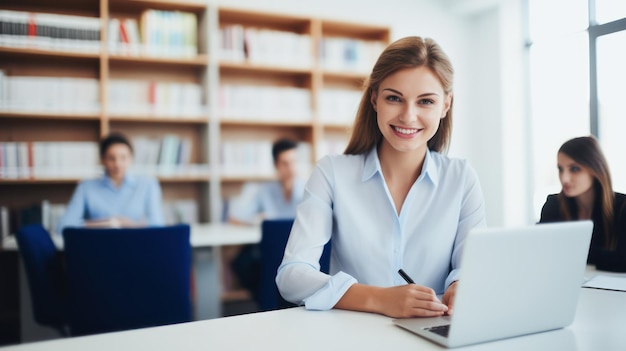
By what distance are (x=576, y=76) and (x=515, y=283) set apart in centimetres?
360

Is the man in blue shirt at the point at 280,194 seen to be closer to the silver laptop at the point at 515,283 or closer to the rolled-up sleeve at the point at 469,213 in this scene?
the rolled-up sleeve at the point at 469,213

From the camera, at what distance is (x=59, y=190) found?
3.78 meters

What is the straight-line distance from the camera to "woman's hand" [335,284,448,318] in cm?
101

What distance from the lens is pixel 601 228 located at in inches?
59.3

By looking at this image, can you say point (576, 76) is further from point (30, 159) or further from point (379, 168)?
point (30, 159)

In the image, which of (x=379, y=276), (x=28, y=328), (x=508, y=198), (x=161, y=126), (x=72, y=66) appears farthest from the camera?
(x=508, y=198)

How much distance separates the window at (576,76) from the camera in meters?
3.62

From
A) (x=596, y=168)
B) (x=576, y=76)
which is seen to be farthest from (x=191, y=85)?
(x=596, y=168)

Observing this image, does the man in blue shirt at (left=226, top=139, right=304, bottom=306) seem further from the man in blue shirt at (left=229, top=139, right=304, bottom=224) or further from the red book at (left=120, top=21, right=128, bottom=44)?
→ the red book at (left=120, top=21, right=128, bottom=44)

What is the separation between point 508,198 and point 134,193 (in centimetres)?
345

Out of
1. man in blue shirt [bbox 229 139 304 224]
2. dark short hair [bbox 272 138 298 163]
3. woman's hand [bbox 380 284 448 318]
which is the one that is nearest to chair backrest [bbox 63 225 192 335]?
woman's hand [bbox 380 284 448 318]

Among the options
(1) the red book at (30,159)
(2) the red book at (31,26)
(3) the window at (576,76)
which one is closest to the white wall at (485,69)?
(3) the window at (576,76)

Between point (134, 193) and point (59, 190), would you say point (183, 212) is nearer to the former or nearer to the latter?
point (134, 193)

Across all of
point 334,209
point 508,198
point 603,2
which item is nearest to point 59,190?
point 334,209
